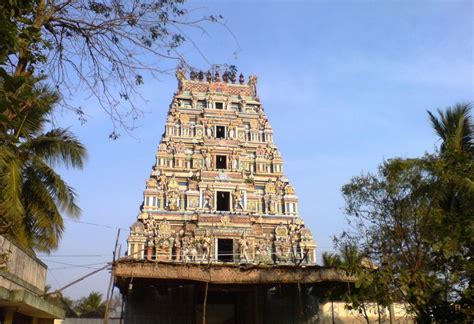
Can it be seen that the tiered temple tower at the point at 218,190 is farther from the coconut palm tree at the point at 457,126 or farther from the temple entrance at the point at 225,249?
the coconut palm tree at the point at 457,126

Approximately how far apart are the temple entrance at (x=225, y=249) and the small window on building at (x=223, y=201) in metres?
2.34

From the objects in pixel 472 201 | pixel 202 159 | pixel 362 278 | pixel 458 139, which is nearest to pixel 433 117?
pixel 458 139

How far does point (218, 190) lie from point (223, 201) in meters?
1.50

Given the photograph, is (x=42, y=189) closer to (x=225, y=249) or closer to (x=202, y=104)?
(x=225, y=249)

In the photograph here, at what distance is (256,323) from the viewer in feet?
52.8

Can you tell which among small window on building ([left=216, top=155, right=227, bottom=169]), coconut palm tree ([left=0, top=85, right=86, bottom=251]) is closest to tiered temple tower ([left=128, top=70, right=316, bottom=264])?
small window on building ([left=216, top=155, right=227, bottom=169])

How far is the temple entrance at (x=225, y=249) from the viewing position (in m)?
23.4

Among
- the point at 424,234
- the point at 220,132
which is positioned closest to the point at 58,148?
the point at 424,234

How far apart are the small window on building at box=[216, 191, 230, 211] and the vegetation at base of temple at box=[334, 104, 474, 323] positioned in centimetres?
1200

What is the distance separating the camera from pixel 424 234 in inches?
421

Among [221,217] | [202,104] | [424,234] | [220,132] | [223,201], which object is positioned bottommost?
[424,234]

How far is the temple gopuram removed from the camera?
53.9 feet

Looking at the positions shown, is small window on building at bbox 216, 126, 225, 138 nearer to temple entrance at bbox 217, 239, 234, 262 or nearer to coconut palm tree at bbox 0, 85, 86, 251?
temple entrance at bbox 217, 239, 234, 262

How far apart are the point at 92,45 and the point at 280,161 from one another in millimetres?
21822
